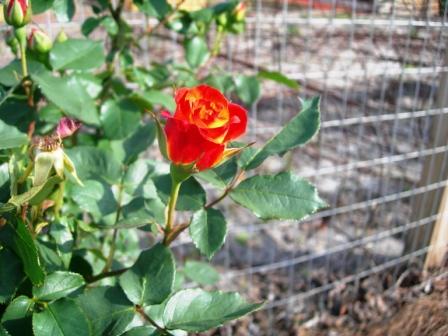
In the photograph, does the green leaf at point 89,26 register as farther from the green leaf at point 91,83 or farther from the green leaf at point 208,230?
the green leaf at point 208,230

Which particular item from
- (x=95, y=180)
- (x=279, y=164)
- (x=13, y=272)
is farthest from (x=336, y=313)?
(x=13, y=272)

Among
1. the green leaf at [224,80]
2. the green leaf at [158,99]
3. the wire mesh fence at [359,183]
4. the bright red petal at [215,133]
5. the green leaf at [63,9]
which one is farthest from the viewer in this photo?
the wire mesh fence at [359,183]

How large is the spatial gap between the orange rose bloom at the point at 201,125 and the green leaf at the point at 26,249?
0.14m

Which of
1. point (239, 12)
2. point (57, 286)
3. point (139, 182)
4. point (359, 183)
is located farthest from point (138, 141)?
point (359, 183)

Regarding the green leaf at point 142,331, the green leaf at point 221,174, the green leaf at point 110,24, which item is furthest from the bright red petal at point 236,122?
the green leaf at point 110,24

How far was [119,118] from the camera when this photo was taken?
0.88m

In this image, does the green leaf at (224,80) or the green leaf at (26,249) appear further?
the green leaf at (224,80)

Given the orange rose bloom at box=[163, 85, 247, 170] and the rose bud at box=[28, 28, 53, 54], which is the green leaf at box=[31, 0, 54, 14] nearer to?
the rose bud at box=[28, 28, 53, 54]

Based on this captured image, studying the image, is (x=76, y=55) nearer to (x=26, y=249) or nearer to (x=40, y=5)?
(x=40, y=5)

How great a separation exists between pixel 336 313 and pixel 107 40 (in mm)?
1113

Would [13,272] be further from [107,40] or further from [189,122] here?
[107,40]

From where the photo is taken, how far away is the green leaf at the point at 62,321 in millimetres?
493

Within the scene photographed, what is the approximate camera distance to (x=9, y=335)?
488mm

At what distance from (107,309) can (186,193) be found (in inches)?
5.9
